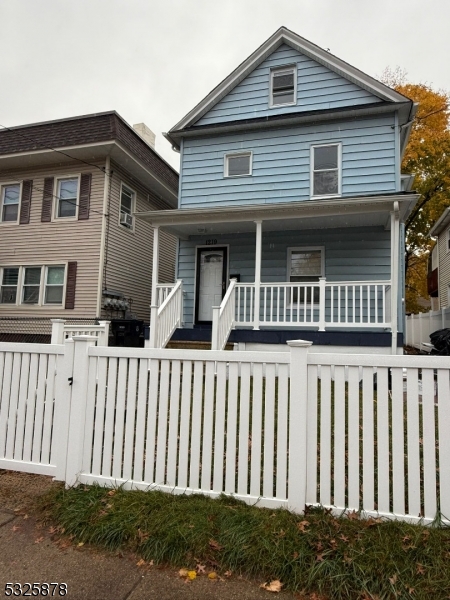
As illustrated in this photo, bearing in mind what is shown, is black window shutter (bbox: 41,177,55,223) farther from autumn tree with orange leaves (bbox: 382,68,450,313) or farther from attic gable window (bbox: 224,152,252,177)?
autumn tree with orange leaves (bbox: 382,68,450,313)

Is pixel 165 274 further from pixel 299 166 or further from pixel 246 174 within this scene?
pixel 299 166

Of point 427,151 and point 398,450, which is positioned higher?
point 427,151

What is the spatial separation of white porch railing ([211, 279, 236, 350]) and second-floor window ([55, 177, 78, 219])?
685 centimetres

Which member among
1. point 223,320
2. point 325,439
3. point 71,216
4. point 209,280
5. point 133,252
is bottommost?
→ point 325,439

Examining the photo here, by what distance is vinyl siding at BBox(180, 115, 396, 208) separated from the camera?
9320 millimetres

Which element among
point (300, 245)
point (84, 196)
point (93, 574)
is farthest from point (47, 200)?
point (93, 574)

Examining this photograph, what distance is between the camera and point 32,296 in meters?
12.1

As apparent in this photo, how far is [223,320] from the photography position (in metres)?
7.79

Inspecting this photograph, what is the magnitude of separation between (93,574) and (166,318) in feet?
20.5

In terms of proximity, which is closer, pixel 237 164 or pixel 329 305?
pixel 329 305

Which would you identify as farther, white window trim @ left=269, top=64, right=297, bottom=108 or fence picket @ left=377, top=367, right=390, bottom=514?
white window trim @ left=269, top=64, right=297, bottom=108

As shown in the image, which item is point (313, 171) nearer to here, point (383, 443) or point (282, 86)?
point (282, 86)

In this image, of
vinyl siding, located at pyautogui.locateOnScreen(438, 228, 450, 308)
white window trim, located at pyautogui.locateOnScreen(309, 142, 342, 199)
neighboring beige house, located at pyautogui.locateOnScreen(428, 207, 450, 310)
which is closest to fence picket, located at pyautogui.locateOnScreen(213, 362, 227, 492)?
white window trim, located at pyautogui.locateOnScreen(309, 142, 342, 199)

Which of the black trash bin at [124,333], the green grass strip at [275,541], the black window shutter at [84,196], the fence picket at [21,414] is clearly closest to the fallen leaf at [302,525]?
the green grass strip at [275,541]
